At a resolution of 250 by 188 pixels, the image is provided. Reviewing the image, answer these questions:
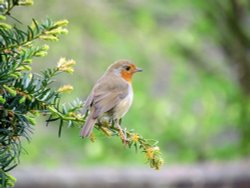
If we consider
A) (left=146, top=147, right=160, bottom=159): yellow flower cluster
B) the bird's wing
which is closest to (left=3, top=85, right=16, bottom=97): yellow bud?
(left=146, top=147, right=160, bottom=159): yellow flower cluster

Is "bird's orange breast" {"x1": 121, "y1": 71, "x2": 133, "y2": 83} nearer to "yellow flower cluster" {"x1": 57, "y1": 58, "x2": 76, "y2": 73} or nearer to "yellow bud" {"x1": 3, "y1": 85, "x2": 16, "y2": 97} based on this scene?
"yellow flower cluster" {"x1": 57, "y1": 58, "x2": 76, "y2": 73}

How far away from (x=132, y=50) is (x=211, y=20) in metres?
1.91

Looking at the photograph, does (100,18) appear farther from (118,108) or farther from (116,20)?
(118,108)

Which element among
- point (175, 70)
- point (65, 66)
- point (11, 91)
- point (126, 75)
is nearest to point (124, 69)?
point (126, 75)

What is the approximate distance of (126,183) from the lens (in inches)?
332

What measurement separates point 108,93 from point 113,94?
0.15 ft

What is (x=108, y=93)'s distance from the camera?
4.61 meters

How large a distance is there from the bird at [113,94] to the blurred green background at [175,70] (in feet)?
16.8

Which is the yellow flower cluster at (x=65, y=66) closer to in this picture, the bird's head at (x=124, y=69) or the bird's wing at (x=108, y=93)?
the bird's wing at (x=108, y=93)

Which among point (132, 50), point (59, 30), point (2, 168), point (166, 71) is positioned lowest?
point (2, 168)

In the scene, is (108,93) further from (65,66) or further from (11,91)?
(11,91)

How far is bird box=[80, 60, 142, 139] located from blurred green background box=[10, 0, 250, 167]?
16.8 feet

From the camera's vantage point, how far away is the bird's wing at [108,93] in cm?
419

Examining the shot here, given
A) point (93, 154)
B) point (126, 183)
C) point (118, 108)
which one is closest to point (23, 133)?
point (118, 108)
